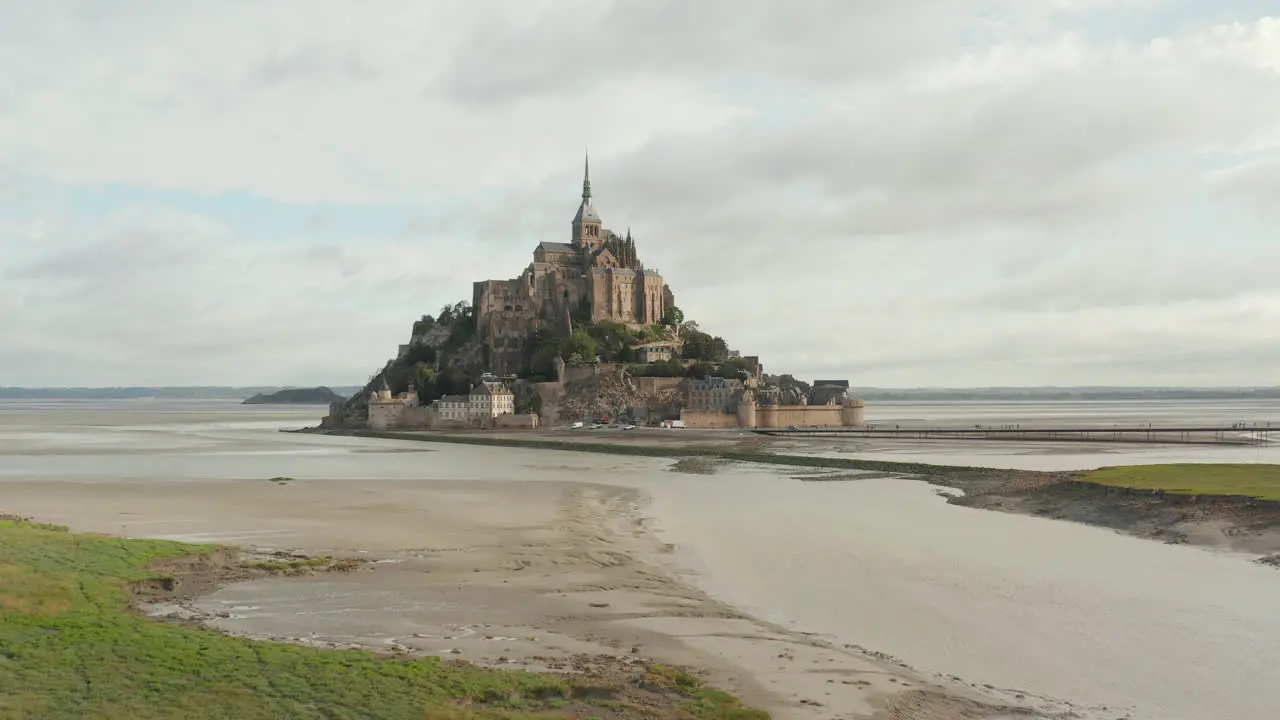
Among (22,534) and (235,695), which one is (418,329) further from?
(235,695)

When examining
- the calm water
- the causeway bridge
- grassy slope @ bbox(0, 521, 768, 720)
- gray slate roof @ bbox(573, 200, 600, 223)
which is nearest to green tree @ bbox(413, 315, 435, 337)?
gray slate roof @ bbox(573, 200, 600, 223)

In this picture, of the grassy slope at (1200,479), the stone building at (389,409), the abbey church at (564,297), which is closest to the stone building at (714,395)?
the abbey church at (564,297)

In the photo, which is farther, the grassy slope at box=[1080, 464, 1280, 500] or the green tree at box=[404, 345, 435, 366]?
the green tree at box=[404, 345, 435, 366]

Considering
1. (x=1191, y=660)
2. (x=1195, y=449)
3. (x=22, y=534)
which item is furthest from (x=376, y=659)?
(x=1195, y=449)

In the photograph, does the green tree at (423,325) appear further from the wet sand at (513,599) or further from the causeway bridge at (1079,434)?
the wet sand at (513,599)

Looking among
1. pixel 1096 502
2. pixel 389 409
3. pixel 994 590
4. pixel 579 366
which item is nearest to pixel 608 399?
pixel 579 366

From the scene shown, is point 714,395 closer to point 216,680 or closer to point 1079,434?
point 1079,434

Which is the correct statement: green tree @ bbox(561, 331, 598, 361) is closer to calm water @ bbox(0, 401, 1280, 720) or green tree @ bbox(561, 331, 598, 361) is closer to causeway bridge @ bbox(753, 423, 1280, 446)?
causeway bridge @ bbox(753, 423, 1280, 446)
